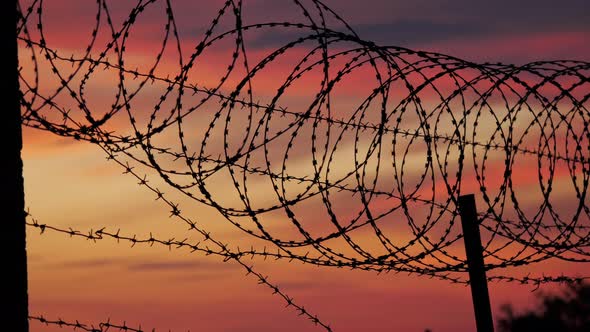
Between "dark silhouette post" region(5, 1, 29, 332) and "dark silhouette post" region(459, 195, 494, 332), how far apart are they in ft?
14.1

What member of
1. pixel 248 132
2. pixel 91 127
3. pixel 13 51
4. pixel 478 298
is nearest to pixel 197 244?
pixel 248 132

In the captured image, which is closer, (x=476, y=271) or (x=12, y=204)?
(x=12, y=204)

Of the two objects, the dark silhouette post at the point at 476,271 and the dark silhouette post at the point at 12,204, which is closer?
the dark silhouette post at the point at 12,204

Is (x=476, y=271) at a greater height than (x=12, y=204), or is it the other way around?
(x=476, y=271)

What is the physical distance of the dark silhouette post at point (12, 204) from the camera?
566cm

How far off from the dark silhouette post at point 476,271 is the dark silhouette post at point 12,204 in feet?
14.1

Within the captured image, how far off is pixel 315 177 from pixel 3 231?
238cm

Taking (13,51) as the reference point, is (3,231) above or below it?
below

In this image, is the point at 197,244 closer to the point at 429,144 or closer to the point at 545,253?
the point at 429,144

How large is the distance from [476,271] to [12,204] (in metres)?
4.48

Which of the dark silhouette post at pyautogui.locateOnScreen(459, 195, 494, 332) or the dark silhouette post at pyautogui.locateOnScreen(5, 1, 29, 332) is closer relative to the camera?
the dark silhouette post at pyautogui.locateOnScreen(5, 1, 29, 332)

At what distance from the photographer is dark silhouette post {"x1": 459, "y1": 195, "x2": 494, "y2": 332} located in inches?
352

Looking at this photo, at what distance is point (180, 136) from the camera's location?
673cm

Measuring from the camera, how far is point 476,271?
29.8 ft
